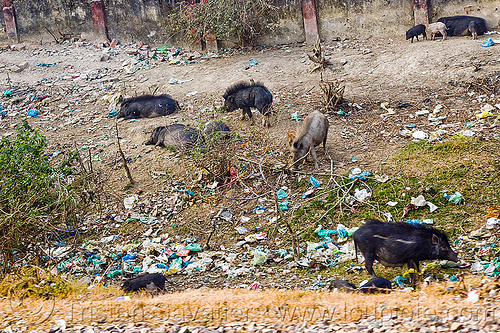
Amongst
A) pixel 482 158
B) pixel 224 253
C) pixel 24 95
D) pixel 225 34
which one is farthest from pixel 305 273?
pixel 24 95

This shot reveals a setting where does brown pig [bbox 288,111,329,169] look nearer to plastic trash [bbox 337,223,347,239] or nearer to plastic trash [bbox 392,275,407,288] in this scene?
plastic trash [bbox 337,223,347,239]

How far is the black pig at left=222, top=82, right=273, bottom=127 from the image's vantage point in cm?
1004

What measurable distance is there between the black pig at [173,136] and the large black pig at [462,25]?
756 cm

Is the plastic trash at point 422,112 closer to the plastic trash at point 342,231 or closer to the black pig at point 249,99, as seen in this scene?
the black pig at point 249,99

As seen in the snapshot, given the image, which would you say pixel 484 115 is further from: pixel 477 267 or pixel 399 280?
pixel 399 280

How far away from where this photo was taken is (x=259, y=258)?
249 inches

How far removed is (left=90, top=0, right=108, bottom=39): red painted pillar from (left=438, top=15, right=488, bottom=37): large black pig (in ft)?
33.7

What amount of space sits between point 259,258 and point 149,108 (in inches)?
249

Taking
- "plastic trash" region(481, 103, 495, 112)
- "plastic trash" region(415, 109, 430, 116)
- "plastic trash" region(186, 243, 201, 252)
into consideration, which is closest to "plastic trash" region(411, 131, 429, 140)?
"plastic trash" region(415, 109, 430, 116)

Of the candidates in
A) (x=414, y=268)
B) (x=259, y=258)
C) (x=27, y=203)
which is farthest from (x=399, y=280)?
(x=27, y=203)

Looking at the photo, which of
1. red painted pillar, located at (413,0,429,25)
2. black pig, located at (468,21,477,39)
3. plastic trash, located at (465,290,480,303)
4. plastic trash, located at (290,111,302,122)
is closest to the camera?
plastic trash, located at (465,290,480,303)

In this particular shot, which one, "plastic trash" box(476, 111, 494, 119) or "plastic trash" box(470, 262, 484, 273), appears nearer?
"plastic trash" box(470, 262, 484, 273)

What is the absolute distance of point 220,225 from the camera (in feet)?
24.3

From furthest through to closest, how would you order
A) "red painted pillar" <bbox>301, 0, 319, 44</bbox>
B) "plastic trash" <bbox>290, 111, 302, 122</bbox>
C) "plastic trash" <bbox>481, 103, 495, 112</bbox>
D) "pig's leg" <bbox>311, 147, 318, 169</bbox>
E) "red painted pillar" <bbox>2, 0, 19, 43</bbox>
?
"red painted pillar" <bbox>2, 0, 19, 43</bbox>
"red painted pillar" <bbox>301, 0, 319, 44</bbox>
"plastic trash" <bbox>290, 111, 302, 122</bbox>
"plastic trash" <bbox>481, 103, 495, 112</bbox>
"pig's leg" <bbox>311, 147, 318, 169</bbox>
